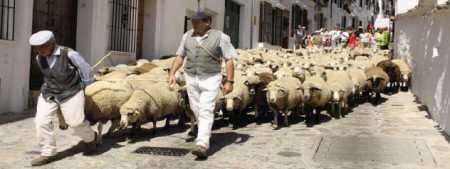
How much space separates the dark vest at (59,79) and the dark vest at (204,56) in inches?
56.2

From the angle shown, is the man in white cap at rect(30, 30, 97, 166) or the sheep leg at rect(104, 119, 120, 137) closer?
the man in white cap at rect(30, 30, 97, 166)

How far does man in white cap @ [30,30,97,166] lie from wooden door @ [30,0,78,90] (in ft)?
15.6

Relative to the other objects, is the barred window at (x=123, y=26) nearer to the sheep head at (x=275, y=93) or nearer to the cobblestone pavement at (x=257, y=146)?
the cobblestone pavement at (x=257, y=146)

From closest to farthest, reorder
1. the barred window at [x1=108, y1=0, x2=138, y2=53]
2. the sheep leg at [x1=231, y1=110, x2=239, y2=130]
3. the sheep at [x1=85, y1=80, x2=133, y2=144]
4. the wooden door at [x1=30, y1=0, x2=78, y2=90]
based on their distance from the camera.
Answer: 1. the sheep at [x1=85, y1=80, x2=133, y2=144]
2. the sheep leg at [x1=231, y1=110, x2=239, y2=130]
3. the wooden door at [x1=30, y1=0, x2=78, y2=90]
4. the barred window at [x1=108, y1=0, x2=138, y2=53]

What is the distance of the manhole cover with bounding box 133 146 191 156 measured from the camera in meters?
6.54

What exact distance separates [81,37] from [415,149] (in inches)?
302

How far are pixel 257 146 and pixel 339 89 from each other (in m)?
3.31

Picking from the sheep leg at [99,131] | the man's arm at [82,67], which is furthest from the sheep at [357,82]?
the man's arm at [82,67]

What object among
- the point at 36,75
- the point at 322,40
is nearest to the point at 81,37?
the point at 36,75

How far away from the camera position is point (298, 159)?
6.29 m

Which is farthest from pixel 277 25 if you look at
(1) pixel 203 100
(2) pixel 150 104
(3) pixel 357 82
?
(1) pixel 203 100

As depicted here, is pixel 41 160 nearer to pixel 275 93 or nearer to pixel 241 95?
pixel 241 95

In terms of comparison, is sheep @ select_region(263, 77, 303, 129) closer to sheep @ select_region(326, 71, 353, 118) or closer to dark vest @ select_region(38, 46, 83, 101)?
sheep @ select_region(326, 71, 353, 118)

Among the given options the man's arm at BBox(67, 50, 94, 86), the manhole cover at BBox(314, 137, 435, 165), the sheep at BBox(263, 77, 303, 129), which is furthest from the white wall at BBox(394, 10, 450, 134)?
the man's arm at BBox(67, 50, 94, 86)
